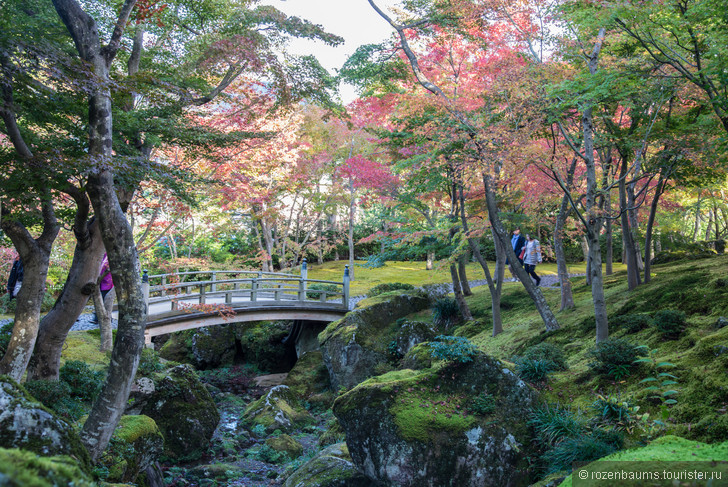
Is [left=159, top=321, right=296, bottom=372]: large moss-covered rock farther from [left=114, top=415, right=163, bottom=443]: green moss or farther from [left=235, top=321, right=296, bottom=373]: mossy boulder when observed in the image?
[left=114, top=415, right=163, bottom=443]: green moss

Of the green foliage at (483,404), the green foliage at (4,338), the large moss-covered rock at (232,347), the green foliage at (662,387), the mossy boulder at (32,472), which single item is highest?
the mossy boulder at (32,472)

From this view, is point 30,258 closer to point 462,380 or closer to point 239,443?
point 239,443

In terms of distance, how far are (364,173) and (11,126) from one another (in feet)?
37.9

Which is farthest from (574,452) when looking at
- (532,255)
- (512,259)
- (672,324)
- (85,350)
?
(85,350)

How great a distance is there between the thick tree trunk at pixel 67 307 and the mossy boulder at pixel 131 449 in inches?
66.9

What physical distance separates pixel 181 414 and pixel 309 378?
203 inches

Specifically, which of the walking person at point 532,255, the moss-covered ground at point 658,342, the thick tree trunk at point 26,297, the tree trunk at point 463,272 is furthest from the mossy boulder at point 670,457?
the tree trunk at point 463,272

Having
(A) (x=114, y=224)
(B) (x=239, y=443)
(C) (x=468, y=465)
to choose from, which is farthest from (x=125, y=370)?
(B) (x=239, y=443)

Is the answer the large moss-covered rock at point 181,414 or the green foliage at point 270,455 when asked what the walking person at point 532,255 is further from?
the large moss-covered rock at point 181,414

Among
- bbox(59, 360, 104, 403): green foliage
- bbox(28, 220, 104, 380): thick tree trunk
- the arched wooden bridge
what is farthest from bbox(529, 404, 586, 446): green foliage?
the arched wooden bridge

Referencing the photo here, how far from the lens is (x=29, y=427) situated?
2297mm

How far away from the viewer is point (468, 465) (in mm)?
4855

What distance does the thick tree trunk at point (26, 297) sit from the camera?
20.5ft

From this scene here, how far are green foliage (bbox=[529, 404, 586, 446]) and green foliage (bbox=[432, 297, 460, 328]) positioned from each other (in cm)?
802
